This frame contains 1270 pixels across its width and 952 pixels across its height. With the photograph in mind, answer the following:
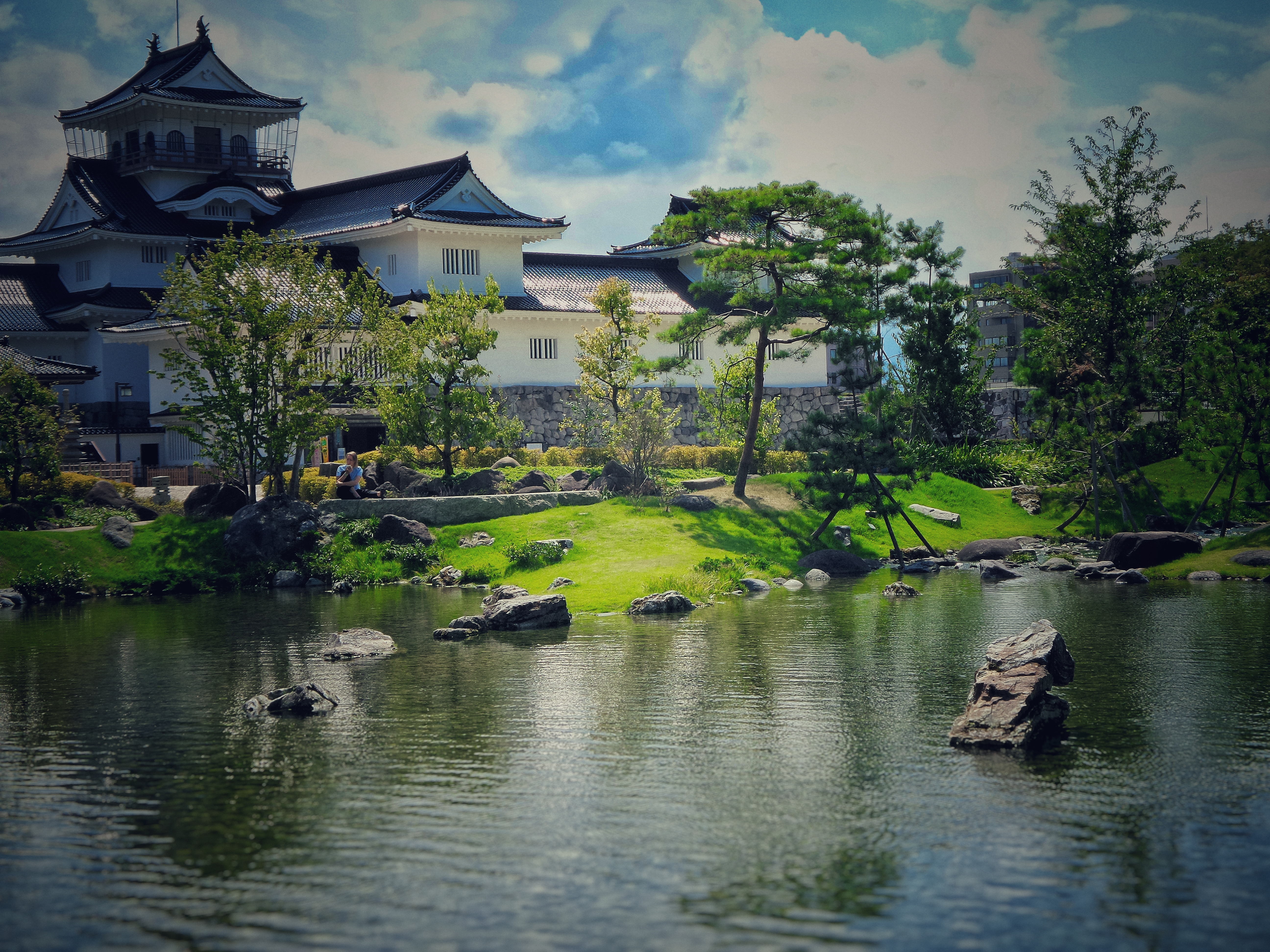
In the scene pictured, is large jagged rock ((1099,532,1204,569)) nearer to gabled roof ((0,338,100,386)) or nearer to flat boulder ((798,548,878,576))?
flat boulder ((798,548,878,576))

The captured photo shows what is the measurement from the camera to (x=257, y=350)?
31859 mm

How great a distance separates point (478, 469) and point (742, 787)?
26.6 metres

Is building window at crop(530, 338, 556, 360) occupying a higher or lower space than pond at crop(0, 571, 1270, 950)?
higher

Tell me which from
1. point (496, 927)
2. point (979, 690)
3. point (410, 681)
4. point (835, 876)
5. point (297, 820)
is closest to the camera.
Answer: point (496, 927)

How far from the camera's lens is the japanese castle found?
159 ft

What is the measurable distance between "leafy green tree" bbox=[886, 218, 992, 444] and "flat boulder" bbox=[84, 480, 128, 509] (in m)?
29.9

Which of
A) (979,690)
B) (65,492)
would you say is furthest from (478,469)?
(979,690)

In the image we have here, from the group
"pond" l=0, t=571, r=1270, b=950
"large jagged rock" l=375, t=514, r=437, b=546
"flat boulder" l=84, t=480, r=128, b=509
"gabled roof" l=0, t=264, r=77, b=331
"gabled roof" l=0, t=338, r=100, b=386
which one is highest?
"gabled roof" l=0, t=264, r=77, b=331

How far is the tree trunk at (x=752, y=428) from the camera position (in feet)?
113

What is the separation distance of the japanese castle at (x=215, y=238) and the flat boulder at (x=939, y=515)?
17.2m

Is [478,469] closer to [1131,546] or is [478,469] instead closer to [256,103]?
[1131,546]

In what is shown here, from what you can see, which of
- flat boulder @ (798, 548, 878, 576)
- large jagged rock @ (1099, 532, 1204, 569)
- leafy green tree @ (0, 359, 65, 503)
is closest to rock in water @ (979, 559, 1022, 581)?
large jagged rock @ (1099, 532, 1204, 569)

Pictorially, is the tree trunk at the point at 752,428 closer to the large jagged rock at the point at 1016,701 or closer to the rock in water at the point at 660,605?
the rock in water at the point at 660,605

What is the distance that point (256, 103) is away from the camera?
59.4 meters
